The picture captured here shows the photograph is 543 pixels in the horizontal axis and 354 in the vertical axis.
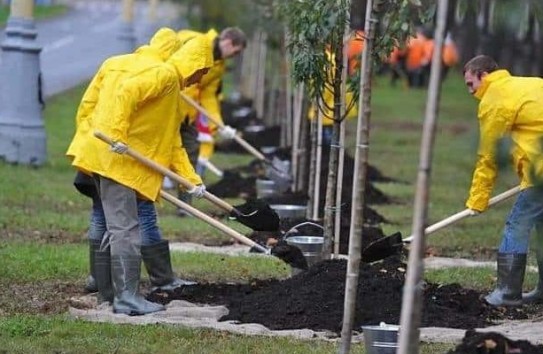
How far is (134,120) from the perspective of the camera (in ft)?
31.4

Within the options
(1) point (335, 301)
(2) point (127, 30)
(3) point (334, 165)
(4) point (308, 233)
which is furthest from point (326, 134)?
(2) point (127, 30)

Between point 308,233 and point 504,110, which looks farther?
point 308,233

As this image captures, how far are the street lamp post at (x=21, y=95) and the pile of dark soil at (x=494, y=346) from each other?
1148 cm

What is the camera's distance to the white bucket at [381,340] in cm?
781

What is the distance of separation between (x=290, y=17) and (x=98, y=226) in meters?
2.78

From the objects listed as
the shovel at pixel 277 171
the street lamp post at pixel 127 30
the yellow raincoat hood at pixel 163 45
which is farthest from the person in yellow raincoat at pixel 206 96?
the street lamp post at pixel 127 30

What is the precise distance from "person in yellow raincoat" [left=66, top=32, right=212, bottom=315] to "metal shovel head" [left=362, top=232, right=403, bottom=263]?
1490 millimetres

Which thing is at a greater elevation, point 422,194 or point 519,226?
point 422,194

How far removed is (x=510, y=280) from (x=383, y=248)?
917mm

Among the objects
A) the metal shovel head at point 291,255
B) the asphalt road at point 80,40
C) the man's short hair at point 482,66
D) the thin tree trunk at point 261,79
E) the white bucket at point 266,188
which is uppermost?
the man's short hair at point 482,66

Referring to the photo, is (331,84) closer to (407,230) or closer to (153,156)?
(153,156)

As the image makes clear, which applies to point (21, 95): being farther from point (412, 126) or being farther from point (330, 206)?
point (412, 126)

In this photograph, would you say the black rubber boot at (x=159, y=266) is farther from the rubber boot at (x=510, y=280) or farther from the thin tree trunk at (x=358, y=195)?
the thin tree trunk at (x=358, y=195)

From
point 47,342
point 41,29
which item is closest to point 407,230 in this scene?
point 47,342
